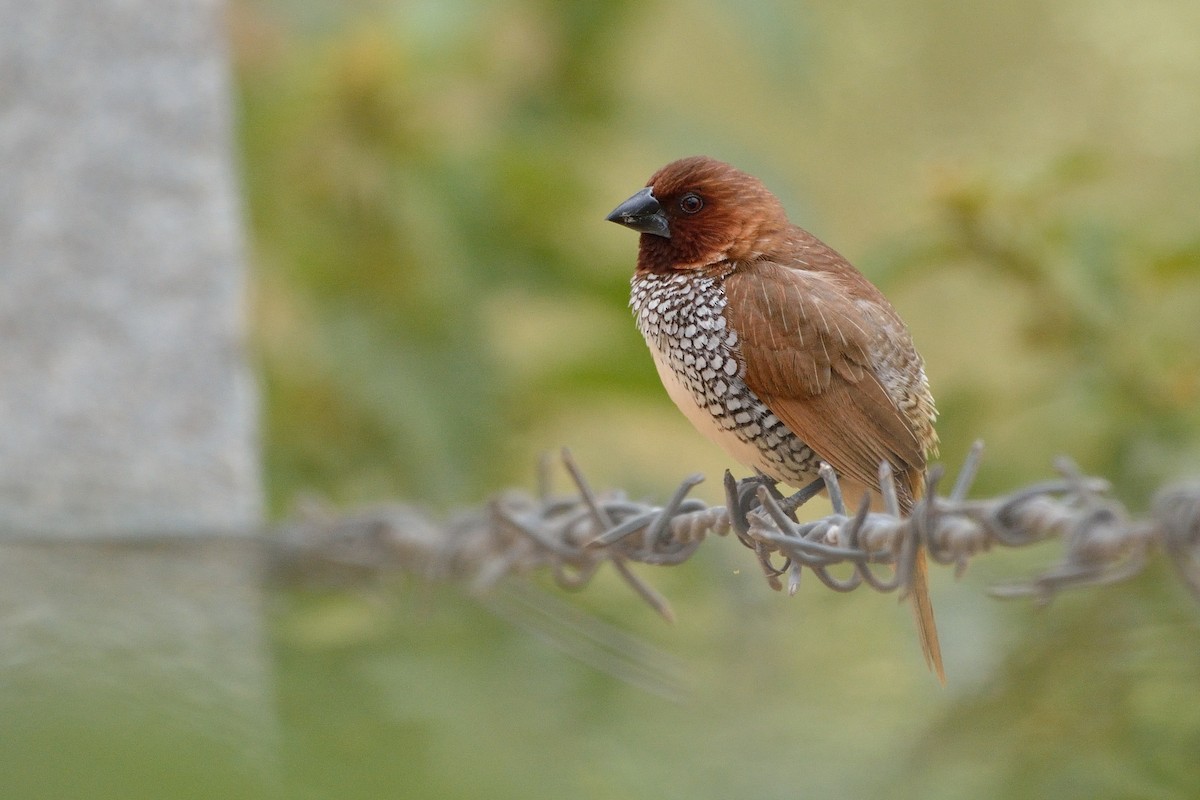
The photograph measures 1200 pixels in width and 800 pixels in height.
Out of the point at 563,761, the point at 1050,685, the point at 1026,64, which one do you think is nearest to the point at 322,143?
the point at 1050,685

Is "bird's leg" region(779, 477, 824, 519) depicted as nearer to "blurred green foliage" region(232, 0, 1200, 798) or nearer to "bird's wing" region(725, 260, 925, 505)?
"bird's wing" region(725, 260, 925, 505)

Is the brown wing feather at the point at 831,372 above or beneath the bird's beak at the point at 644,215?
beneath

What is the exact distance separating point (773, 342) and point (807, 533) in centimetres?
21

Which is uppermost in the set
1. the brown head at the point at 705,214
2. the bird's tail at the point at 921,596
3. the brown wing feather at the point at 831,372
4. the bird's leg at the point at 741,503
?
the brown head at the point at 705,214

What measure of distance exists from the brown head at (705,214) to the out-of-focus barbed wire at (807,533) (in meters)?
0.23

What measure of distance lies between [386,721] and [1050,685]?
1.56m

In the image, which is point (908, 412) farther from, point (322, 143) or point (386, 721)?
point (322, 143)

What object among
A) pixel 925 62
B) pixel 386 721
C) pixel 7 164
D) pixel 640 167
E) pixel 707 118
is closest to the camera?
pixel 386 721

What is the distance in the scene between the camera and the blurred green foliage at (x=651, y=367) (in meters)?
1.60

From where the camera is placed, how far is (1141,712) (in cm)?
164

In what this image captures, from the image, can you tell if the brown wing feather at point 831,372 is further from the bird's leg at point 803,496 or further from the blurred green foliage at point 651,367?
the blurred green foliage at point 651,367

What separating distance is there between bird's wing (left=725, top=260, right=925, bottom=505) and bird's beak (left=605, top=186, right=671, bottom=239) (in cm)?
10

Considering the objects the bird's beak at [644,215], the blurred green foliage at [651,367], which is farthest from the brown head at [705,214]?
the blurred green foliage at [651,367]

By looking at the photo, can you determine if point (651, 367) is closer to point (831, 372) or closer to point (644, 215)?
point (644, 215)
